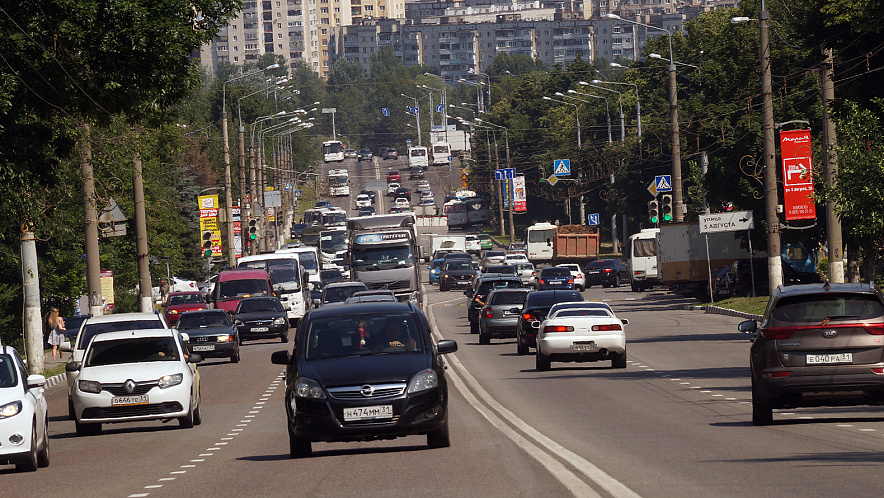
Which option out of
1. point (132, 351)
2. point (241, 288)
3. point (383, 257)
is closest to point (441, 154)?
point (383, 257)

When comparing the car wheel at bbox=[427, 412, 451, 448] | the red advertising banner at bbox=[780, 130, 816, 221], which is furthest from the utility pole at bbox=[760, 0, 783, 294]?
the car wheel at bbox=[427, 412, 451, 448]

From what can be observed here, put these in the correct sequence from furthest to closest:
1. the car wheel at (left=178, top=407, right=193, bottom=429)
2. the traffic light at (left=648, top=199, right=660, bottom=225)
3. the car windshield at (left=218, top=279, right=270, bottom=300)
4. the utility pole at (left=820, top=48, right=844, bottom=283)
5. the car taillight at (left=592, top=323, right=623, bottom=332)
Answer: the traffic light at (left=648, top=199, right=660, bottom=225) → the car windshield at (left=218, top=279, right=270, bottom=300) → the utility pole at (left=820, top=48, right=844, bottom=283) → the car taillight at (left=592, top=323, right=623, bottom=332) → the car wheel at (left=178, top=407, right=193, bottom=429)

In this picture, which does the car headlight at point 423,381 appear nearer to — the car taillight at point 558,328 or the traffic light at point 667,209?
the car taillight at point 558,328

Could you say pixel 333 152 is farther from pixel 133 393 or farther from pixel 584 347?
pixel 133 393

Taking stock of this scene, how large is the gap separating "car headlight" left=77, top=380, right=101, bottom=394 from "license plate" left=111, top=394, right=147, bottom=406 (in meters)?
0.28

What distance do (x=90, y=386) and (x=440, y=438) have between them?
677cm

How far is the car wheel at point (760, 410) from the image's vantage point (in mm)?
15000

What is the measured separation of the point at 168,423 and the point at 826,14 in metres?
16.7

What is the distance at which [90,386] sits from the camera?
60.5 ft

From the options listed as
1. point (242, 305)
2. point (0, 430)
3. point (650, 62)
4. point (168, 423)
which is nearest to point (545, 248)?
point (650, 62)

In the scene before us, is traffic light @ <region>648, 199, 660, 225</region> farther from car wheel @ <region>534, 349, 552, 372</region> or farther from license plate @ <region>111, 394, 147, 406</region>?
license plate @ <region>111, 394, 147, 406</region>

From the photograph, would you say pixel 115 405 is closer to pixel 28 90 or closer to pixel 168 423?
pixel 168 423

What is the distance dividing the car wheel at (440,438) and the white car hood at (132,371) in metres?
6.03

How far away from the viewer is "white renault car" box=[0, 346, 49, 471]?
45.3ft
